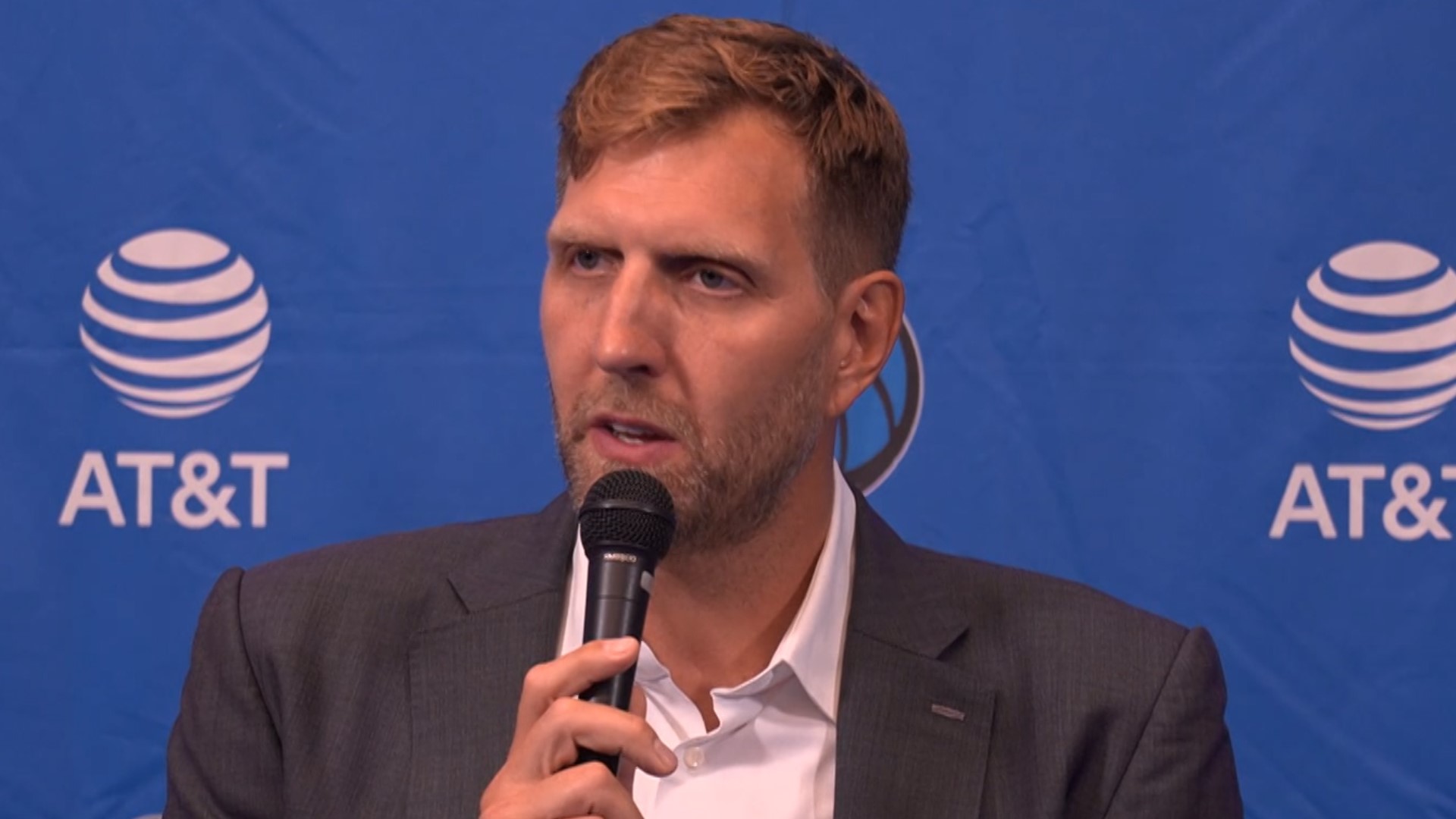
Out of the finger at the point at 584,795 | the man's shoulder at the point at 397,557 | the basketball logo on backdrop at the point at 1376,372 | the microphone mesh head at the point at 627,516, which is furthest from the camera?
the basketball logo on backdrop at the point at 1376,372

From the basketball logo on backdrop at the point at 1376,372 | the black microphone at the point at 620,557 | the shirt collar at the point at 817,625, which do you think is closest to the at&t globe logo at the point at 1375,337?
the basketball logo on backdrop at the point at 1376,372

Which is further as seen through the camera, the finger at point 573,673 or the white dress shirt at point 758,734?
the white dress shirt at point 758,734

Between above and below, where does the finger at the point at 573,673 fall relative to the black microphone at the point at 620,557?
below

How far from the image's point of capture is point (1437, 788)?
8.60ft

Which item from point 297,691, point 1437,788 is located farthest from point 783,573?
point 1437,788

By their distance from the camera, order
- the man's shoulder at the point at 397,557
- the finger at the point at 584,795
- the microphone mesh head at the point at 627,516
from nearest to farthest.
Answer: the finger at the point at 584,795 < the microphone mesh head at the point at 627,516 < the man's shoulder at the point at 397,557

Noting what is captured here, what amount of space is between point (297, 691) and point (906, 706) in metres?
0.74

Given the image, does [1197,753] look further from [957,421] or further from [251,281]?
[251,281]

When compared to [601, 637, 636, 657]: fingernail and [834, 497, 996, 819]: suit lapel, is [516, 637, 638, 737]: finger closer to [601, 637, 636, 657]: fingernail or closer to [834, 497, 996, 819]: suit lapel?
[601, 637, 636, 657]: fingernail

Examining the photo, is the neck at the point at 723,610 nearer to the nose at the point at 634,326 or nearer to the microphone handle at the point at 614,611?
the nose at the point at 634,326

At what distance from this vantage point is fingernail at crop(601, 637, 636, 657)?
4.64 ft

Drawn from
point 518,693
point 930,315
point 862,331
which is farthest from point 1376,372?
point 518,693

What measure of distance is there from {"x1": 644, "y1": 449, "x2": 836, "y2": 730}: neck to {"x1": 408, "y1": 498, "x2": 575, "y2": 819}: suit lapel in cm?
14

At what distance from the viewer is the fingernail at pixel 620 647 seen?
1414mm
